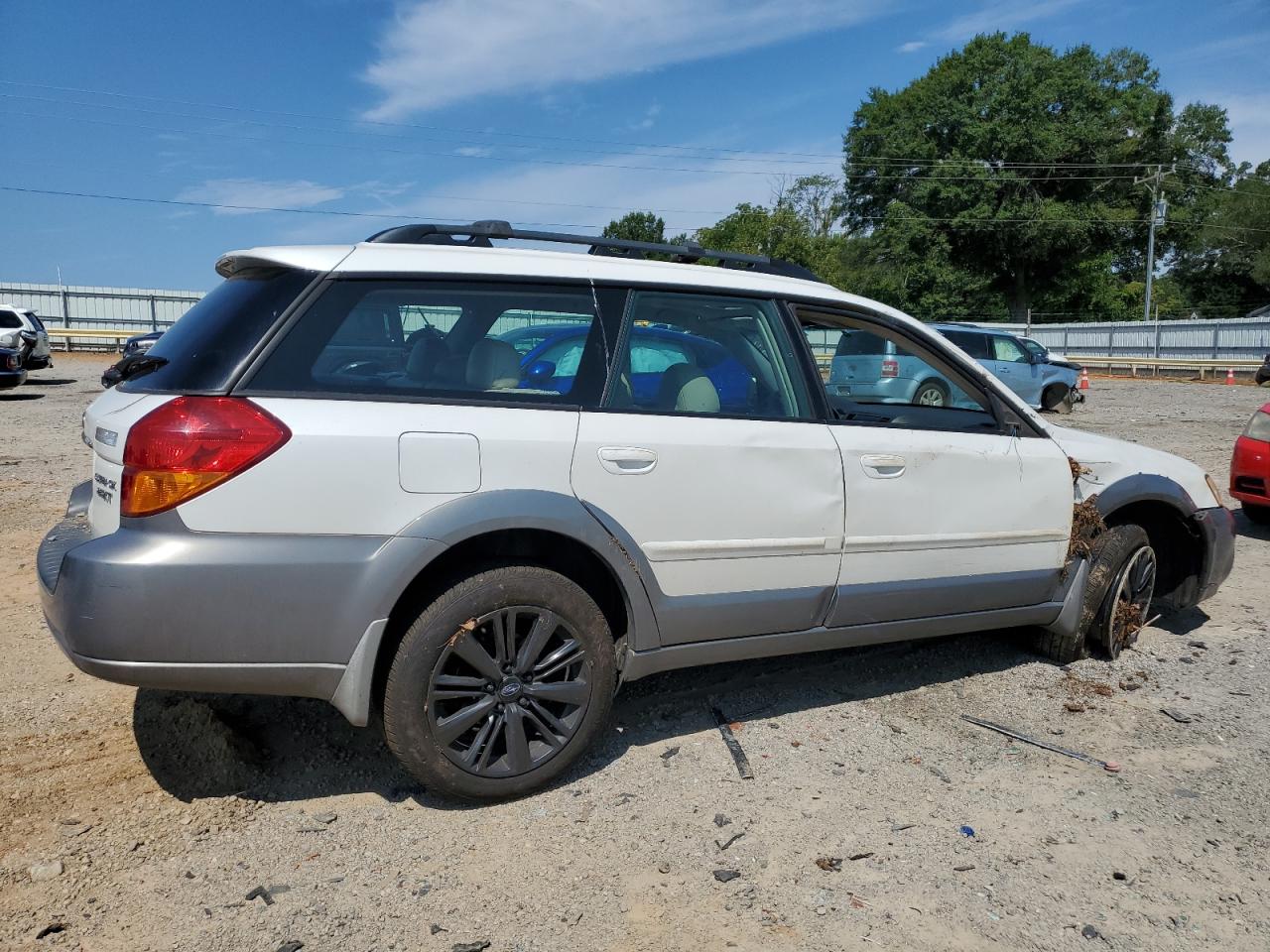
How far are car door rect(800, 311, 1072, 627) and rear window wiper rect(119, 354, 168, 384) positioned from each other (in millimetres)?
2295

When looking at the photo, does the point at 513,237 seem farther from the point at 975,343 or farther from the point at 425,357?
the point at 975,343

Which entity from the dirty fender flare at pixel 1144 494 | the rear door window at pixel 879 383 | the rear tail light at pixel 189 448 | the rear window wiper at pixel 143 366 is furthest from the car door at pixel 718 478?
the dirty fender flare at pixel 1144 494

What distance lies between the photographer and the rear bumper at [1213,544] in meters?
4.80

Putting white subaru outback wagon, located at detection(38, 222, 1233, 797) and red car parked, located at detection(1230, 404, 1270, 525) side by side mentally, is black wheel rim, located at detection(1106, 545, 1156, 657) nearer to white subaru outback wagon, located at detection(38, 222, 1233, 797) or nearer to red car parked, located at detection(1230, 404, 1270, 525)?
white subaru outback wagon, located at detection(38, 222, 1233, 797)

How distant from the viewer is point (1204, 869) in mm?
2965

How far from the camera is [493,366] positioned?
10.8ft

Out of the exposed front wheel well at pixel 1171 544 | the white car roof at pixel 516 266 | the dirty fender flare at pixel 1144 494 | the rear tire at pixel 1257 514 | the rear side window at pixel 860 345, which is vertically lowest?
the rear tire at pixel 1257 514

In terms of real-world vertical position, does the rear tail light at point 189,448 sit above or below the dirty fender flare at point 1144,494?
above

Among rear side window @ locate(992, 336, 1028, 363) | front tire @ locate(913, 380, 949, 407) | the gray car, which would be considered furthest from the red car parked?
rear side window @ locate(992, 336, 1028, 363)

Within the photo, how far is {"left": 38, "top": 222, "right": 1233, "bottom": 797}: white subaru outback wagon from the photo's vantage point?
2.83 metres

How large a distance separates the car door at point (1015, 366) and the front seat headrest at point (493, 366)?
16.8m

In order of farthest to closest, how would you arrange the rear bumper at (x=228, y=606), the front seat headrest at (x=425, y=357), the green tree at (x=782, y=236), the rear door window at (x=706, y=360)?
the green tree at (x=782, y=236) → the rear door window at (x=706, y=360) → the front seat headrest at (x=425, y=357) → the rear bumper at (x=228, y=606)

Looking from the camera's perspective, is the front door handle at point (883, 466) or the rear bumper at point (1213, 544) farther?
the rear bumper at point (1213, 544)

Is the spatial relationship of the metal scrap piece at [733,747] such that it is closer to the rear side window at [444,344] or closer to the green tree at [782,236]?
the rear side window at [444,344]
